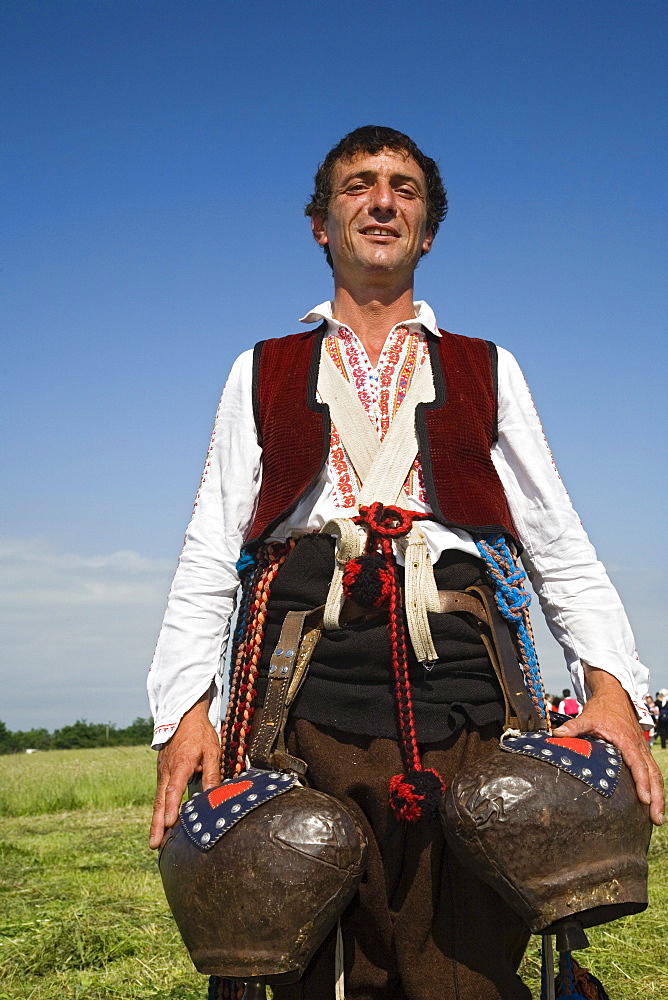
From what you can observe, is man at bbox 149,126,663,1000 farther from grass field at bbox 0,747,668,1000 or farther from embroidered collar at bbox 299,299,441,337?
grass field at bbox 0,747,668,1000

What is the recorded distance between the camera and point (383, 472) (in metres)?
2.58

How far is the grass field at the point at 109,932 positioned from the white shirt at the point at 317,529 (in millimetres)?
2086

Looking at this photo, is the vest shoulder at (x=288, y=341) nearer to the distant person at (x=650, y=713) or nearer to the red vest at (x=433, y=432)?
the red vest at (x=433, y=432)

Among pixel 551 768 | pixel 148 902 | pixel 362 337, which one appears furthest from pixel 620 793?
pixel 148 902

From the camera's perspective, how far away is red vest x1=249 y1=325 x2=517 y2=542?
8.52 ft

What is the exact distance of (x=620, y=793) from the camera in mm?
2129

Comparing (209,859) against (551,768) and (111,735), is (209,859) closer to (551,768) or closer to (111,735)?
(551,768)

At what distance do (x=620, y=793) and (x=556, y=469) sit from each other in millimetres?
1020

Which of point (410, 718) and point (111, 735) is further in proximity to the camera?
point (111, 735)

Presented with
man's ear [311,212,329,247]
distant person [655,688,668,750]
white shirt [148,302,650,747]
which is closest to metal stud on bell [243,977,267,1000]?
white shirt [148,302,650,747]

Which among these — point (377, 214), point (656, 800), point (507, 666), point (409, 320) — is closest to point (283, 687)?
point (507, 666)

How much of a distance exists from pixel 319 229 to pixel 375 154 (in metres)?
0.32

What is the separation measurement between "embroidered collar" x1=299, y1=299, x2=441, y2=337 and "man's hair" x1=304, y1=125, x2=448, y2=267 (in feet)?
0.96

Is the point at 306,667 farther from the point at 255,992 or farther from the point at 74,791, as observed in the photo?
the point at 74,791
